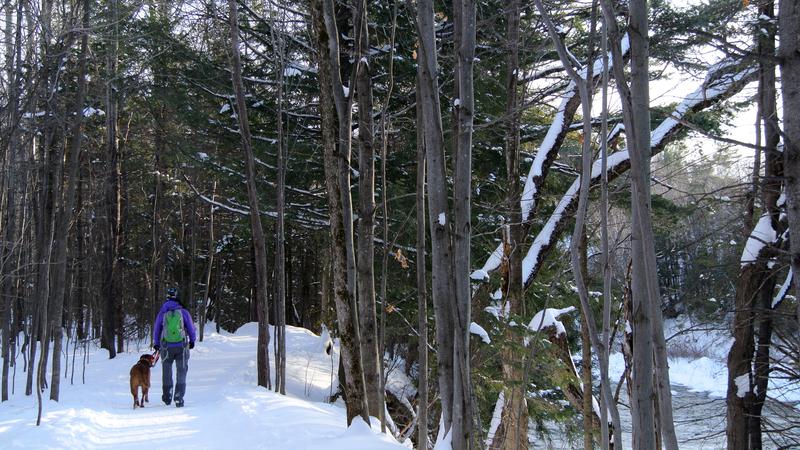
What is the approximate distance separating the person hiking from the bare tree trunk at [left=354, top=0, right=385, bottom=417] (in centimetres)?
412

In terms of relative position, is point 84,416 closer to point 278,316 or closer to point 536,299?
point 278,316

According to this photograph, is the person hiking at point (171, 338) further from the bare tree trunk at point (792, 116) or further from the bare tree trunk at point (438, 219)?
the bare tree trunk at point (792, 116)

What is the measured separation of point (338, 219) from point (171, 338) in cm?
493

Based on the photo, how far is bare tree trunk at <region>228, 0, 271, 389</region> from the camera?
10.4m

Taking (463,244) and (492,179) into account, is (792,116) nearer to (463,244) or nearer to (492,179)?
(463,244)

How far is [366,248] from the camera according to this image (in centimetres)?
646

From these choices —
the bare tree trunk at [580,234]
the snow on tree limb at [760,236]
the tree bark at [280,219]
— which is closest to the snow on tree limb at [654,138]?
the snow on tree limb at [760,236]

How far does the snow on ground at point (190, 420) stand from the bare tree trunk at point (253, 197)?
27.4 inches

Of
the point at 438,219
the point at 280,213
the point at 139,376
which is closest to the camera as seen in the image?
the point at 438,219

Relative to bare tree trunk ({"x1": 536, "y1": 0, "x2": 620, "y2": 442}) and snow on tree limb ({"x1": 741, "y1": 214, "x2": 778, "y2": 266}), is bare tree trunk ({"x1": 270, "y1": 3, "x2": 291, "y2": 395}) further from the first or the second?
bare tree trunk ({"x1": 536, "y1": 0, "x2": 620, "y2": 442})

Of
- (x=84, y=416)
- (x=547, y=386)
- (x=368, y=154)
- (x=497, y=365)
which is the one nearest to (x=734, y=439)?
(x=547, y=386)

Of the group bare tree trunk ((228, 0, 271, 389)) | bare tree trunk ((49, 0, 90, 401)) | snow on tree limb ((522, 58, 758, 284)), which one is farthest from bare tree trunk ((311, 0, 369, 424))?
bare tree trunk ((228, 0, 271, 389))

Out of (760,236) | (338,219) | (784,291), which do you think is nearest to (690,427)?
(784,291)

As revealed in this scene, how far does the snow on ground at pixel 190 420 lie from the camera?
18.8ft
